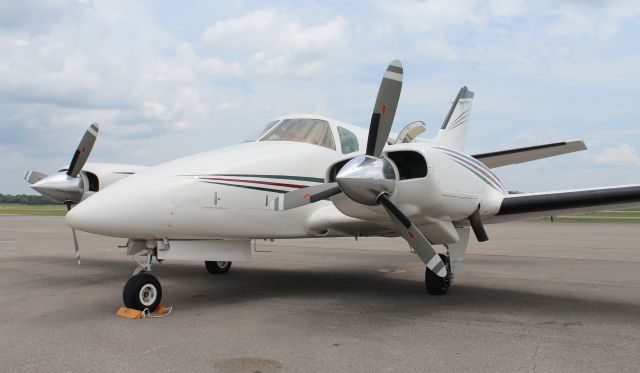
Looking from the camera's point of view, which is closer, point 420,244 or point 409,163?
point 420,244

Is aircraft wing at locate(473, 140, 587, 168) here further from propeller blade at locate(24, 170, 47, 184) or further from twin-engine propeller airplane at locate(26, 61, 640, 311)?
propeller blade at locate(24, 170, 47, 184)

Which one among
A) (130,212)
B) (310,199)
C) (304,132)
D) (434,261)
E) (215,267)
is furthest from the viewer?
(215,267)

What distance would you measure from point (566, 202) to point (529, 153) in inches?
116

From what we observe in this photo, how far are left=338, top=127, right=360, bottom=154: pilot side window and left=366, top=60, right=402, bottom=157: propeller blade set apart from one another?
2.31m

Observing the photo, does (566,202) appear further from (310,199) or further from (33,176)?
(33,176)

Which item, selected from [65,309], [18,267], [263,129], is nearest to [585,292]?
[263,129]

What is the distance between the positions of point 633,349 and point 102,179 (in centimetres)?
824

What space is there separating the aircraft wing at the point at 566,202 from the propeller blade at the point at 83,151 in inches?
247

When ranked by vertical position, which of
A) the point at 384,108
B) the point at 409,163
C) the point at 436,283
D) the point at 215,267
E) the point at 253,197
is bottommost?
the point at 215,267

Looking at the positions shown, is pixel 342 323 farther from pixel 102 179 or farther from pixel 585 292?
pixel 102 179

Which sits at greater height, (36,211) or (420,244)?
(420,244)

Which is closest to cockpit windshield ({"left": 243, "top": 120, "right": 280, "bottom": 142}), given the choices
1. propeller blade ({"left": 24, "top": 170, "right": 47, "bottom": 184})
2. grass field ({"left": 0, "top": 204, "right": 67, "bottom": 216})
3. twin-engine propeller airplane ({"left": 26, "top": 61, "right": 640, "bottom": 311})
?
twin-engine propeller airplane ({"left": 26, "top": 61, "right": 640, "bottom": 311})

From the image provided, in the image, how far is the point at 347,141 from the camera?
863 centimetres

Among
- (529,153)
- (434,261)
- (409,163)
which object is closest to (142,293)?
(434,261)
